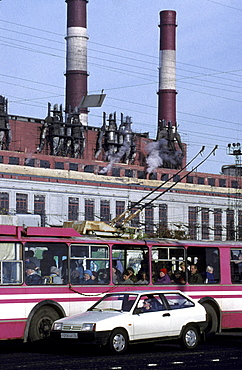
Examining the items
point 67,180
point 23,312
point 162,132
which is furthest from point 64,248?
point 162,132

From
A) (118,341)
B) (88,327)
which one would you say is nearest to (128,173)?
(118,341)

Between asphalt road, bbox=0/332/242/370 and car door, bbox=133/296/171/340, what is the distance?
42 cm

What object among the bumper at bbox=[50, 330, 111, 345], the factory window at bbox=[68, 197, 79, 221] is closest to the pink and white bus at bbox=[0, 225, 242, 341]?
the bumper at bbox=[50, 330, 111, 345]

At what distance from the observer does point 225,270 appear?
2222 cm

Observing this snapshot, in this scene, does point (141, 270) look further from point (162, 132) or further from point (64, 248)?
point (162, 132)

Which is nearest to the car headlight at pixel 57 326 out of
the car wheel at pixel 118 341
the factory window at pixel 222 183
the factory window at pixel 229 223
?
the car wheel at pixel 118 341

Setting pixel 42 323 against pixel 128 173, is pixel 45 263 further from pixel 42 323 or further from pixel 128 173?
pixel 128 173

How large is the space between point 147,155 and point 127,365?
97140 millimetres

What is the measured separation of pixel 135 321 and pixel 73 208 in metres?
73.3

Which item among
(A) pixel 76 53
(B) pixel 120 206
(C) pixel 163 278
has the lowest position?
(C) pixel 163 278

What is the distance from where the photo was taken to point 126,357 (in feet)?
52.6

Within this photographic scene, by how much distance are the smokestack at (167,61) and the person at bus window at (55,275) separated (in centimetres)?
8384

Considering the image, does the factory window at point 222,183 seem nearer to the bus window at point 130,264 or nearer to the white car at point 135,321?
the bus window at point 130,264

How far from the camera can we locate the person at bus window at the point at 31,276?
18.2 meters
